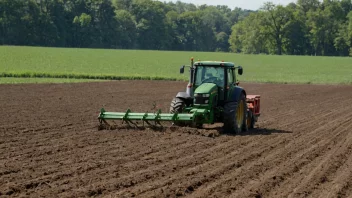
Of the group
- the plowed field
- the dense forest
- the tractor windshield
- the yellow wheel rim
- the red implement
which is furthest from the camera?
the dense forest

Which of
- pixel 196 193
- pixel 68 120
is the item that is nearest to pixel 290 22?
pixel 68 120

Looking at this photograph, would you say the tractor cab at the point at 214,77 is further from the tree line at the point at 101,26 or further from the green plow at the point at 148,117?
the tree line at the point at 101,26

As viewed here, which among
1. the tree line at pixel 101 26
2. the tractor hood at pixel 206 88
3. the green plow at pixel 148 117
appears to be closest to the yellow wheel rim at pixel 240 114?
the tractor hood at pixel 206 88

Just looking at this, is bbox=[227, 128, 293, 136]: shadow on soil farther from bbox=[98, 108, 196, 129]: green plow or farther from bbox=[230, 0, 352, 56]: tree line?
bbox=[230, 0, 352, 56]: tree line

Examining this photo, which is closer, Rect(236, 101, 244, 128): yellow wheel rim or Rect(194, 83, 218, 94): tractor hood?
Rect(194, 83, 218, 94): tractor hood

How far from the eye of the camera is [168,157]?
1184 cm

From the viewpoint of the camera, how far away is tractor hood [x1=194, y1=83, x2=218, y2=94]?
621 inches

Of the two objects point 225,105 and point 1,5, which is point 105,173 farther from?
point 1,5

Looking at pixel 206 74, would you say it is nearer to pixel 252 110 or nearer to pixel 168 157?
pixel 252 110

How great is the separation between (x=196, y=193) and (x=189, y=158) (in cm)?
290

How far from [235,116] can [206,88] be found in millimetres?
982

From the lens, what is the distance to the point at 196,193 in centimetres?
895

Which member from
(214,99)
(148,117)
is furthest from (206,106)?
(148,117)

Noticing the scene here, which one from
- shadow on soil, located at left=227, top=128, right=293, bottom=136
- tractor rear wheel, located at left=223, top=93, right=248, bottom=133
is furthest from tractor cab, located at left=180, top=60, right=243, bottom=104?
shadow on soil, located at left=227, top=128, right=293, bottom=136
